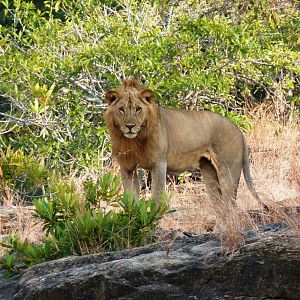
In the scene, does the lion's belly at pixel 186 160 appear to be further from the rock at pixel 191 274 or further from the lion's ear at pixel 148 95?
the rock at pixel 191 274

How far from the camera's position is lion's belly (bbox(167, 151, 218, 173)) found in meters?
9.09

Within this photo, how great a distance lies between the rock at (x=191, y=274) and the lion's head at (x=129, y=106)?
2.51 metres

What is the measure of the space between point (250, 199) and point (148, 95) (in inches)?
64.4

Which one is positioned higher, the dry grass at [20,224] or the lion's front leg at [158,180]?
the lion's front leg at [158,180]

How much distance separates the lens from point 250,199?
949cm

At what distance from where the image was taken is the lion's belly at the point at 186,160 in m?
9.09

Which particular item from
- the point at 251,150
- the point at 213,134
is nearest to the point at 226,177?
the point at 213,134

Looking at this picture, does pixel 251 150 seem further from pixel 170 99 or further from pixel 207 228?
pixel 207 228

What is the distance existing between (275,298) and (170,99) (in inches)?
256

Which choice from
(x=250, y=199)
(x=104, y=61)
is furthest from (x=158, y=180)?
(x=104, y=61)

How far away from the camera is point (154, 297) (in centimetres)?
541

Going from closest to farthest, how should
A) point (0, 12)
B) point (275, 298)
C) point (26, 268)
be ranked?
1. point (275, 298)
2. point (26, 268)
3. point (0, 12)

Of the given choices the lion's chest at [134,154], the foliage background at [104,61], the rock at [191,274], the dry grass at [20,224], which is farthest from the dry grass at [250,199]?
the foliage background at [104,61]

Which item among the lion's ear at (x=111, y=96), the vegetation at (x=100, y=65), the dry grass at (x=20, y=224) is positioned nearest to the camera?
the lion's ear at (x=111, y=96)
